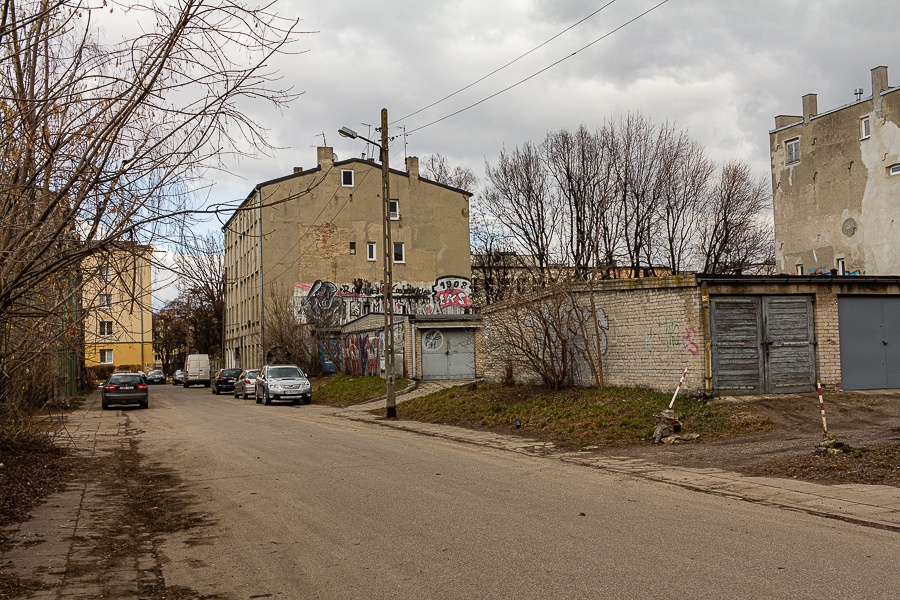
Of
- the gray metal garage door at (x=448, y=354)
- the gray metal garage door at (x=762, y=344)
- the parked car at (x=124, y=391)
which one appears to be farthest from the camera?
the gray metal garage door at (x=448, y=354)

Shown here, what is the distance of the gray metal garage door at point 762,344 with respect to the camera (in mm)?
17828

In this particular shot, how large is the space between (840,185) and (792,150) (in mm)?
3970

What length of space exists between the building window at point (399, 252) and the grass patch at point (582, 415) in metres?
26.6

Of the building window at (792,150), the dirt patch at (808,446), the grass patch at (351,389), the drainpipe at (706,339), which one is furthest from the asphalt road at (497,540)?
the building window at (792,150)

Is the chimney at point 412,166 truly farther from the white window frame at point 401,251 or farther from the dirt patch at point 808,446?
the dirt patch at point 808,446

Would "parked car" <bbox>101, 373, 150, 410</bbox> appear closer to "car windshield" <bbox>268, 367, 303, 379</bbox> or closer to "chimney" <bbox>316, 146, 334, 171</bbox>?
"car windshield" <bbox>268, 367, 303, 379</bbox>

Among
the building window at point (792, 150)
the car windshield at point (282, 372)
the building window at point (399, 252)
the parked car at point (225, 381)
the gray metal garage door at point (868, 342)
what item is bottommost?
the parked car at point (225, 381)

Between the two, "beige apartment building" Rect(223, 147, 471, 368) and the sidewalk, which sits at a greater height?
"beige apartment building" Rect(223, 147, 471, 368)

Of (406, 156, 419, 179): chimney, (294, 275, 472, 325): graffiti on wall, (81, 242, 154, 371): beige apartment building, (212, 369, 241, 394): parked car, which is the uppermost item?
Answer: (406, 156, 419, 179): chimney

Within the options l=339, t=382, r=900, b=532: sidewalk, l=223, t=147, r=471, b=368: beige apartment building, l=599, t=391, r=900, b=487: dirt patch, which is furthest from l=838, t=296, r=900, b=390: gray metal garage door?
l=223, t=147, r=471, b=368: beige apartment building

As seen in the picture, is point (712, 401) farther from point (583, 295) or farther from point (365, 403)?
point (365, 403)

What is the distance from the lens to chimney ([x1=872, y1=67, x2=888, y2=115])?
3772 cm

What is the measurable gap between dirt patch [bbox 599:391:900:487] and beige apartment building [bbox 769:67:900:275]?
64.2 ft

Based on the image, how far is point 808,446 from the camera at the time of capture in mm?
13383
